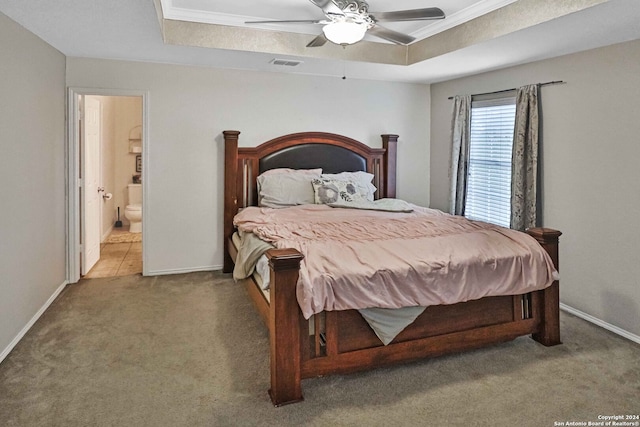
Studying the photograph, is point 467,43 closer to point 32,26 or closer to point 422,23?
point 422,23

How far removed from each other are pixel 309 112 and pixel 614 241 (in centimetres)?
328

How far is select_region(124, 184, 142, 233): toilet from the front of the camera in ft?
23.0

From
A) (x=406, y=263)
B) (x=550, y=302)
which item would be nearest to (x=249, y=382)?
(x=406, y=263)

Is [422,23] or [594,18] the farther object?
[422,23]


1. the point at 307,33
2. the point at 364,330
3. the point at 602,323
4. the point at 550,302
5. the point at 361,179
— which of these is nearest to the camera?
the point at 364,330

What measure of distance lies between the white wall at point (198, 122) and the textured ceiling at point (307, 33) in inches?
8.0

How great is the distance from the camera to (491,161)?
485cm

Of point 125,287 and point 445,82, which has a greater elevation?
point 445,82

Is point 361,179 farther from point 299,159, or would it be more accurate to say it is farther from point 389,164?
point 299,159

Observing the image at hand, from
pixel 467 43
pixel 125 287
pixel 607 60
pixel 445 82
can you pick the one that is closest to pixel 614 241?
pixel 607 60

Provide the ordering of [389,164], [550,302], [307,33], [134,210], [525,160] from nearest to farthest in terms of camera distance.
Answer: [550,302]
[307,33]
[525,160]
[389,164]
[134,210]

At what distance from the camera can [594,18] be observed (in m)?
2.88

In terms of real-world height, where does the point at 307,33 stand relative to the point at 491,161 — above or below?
above

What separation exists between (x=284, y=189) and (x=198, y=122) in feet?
3.83
